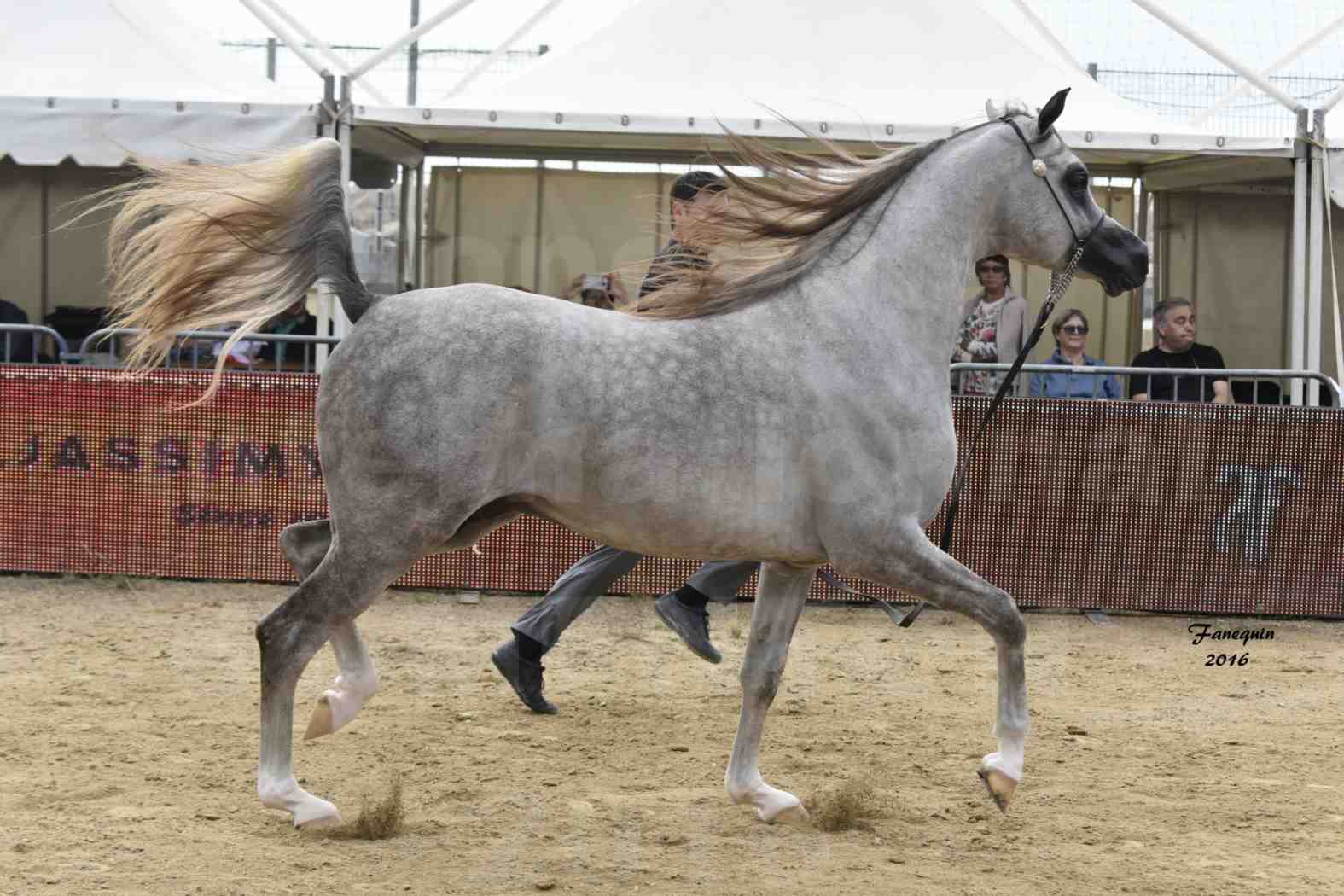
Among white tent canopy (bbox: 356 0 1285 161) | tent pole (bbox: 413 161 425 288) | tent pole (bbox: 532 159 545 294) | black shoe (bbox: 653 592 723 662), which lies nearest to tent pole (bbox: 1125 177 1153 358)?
white tent canopy (bbox: 356 0 1285 161)

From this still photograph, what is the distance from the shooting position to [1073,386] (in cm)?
841

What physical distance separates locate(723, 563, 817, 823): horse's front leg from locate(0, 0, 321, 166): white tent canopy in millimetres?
5076

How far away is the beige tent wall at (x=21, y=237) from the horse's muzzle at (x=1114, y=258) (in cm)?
1039

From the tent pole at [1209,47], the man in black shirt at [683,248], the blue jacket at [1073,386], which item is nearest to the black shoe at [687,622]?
the man in black shirt at [683,248]

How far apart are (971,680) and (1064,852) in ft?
7.83

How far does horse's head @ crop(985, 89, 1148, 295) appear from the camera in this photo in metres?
4.34

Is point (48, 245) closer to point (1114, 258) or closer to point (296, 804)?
point (296, 804)

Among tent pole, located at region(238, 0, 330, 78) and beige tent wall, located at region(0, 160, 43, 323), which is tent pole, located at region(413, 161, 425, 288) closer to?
tent pole, located at region(238, 0, 330, 78)

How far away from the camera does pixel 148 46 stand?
9.94 metres

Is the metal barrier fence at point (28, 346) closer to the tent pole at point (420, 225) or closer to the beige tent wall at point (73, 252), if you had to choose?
the beige tent wall at point (73, 252)

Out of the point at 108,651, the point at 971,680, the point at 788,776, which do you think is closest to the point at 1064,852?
the point at 788,776

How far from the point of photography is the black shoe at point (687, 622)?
19.6 ft

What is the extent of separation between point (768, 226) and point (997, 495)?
4106mm

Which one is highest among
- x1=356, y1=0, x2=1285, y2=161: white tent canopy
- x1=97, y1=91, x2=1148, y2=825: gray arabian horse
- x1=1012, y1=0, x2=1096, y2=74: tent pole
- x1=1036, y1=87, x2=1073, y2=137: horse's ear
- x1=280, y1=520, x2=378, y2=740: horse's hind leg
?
x1=1012, y1=0, x2=1096, y2=74: tent pole
